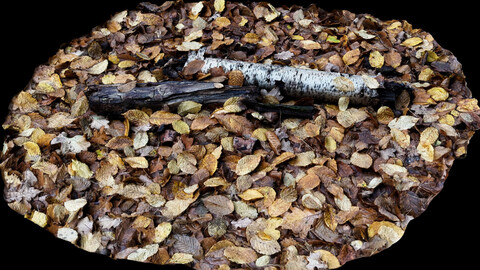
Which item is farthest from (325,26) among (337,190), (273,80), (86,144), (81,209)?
(81,209)

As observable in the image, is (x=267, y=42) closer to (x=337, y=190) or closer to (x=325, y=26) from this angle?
(x=325, y=26)

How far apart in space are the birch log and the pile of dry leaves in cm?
12

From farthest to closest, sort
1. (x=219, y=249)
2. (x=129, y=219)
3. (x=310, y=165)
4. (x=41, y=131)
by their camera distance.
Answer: (x=41, y=131)
(x=310, y=165)
(x=129, y=219)
(x=219, y=249)

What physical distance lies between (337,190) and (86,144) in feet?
7.51

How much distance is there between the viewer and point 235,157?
4.27 m

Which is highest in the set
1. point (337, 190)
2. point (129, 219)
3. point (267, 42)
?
point (267, 42)

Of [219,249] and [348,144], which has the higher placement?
[348,144]

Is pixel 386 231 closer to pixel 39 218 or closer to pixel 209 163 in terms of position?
pixel 209 163

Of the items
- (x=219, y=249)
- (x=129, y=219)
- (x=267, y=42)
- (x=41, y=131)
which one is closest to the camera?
(x=219, y=249)

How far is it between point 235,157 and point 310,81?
1.13 m

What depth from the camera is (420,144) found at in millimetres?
4367

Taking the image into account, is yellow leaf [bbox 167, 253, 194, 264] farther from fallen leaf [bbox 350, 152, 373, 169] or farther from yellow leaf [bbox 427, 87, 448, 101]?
yellow leaf [bbox 427, 87, 448, 101]

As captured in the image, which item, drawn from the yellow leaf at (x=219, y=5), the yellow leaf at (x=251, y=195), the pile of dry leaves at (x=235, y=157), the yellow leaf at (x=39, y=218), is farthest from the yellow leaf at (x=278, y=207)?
the yellow leaf at (x=219, y=5)

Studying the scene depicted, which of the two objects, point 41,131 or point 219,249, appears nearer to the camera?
point 219,249
